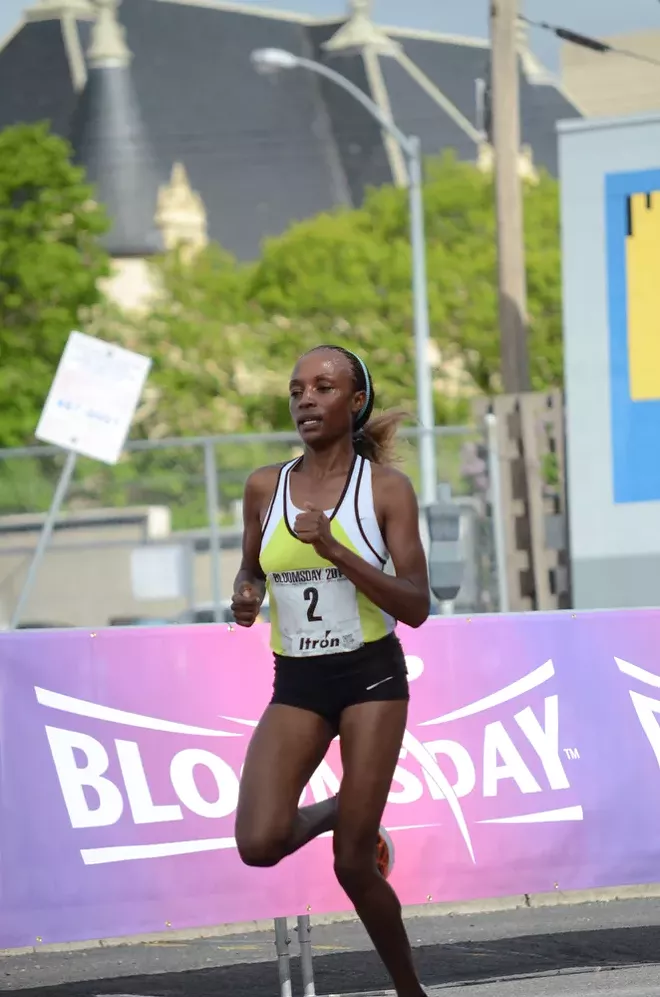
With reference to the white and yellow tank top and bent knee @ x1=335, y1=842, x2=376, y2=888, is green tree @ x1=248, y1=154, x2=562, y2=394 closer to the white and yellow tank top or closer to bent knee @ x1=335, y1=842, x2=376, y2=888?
the white and yellow tank top

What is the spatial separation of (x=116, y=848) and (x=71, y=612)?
14138 millimetres

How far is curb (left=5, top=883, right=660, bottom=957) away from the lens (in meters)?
8.18

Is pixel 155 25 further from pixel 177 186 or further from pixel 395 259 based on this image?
pixel 395 259

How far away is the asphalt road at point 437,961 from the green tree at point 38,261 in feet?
136

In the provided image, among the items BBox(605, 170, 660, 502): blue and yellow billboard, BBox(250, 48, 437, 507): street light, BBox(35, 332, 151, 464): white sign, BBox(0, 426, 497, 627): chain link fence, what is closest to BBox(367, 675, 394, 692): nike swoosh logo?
BBox(35, 332, 151, 464): white sign

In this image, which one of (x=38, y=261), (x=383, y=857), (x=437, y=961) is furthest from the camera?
(x=38, y=261)

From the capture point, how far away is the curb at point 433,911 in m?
8.18

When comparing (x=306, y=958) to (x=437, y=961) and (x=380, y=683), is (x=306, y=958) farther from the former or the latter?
(x=380, y=683)

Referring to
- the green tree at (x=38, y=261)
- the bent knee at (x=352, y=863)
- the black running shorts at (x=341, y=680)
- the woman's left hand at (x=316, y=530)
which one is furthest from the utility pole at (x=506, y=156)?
the green tree at (x=38, y=261)

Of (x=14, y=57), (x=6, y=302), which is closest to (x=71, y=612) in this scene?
(x=6, y=302)

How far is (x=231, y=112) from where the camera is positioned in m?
98.8

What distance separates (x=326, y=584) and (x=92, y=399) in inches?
304

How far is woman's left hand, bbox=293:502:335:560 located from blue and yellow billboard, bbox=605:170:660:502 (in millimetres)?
12052

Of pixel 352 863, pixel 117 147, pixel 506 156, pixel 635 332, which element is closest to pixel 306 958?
pixel 352 863
